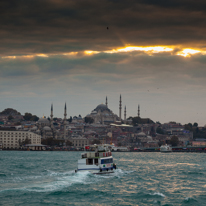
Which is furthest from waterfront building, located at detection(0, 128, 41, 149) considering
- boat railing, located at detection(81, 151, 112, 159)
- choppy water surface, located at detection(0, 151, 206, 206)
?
choppy water surface, located at detection(0, 151, 206, 206)

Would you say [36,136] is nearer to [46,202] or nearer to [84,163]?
[84,163]

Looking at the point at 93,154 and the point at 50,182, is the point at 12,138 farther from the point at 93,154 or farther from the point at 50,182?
the point at 50,182

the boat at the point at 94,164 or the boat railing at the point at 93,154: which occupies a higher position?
the boat railing at the point at 93,154

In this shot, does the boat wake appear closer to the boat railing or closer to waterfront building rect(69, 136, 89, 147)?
the boat railing

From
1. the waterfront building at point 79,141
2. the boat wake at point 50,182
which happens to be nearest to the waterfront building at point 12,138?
the waterfront building at point 79,141

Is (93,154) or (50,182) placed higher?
(93,154)

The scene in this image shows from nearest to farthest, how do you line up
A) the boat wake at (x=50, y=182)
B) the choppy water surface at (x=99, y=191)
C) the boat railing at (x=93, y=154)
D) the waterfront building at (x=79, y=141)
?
the choppy water surface at (x=99, y=191) → the boat wake at (x=50, y=182) → the boat railing at (x=93, y=154) → the waterfront building at (x=79, y=141)

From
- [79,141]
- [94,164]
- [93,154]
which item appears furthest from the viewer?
[79,141]

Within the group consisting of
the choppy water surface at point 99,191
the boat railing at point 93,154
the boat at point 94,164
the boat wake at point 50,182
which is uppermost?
the boat railing at point 93,154

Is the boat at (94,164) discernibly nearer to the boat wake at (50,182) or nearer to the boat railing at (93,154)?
the boat railing at (93,154)

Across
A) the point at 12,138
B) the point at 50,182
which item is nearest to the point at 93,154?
the point at 50,182

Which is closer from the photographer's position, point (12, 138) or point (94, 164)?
point (94, 164)

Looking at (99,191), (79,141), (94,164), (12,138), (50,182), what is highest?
(12,138)
